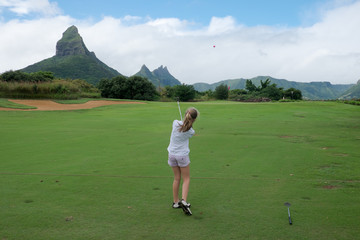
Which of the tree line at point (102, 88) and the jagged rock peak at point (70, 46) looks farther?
the jagged rock peak at point (70, 46)

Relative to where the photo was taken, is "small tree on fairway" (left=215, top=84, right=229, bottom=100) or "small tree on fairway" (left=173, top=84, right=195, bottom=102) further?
"small tree on fairway" (left=215, top=84, right=229, bottom=100)

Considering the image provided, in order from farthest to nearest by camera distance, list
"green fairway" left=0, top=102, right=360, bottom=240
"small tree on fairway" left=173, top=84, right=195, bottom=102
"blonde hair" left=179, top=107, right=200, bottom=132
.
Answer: "small tree on fairway" left=173, top=84, right=195, bottom=102 < "blonde hair" left=179, top=107, right=200, bottom=132 < "green fairway" left=0, top=102, right=360, bottom=240

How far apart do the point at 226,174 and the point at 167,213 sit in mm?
2724

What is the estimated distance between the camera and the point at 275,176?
7082mm

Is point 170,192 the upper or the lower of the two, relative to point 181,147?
lower

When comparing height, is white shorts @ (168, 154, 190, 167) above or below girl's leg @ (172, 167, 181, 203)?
above

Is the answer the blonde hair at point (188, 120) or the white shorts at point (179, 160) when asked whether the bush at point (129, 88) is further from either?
the blonde hair at point (188, 120)

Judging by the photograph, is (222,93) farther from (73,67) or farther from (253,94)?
(73,67)

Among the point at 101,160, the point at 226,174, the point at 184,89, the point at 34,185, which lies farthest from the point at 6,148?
the point at 184,89

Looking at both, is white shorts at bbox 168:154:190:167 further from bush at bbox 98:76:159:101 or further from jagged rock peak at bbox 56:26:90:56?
jagged rock peak at bbox 56:26:90:56

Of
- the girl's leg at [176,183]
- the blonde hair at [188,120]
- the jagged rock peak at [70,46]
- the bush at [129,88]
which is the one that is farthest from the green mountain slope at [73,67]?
the blonde hair at [188,120]

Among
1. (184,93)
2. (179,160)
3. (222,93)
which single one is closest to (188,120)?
(179,160)

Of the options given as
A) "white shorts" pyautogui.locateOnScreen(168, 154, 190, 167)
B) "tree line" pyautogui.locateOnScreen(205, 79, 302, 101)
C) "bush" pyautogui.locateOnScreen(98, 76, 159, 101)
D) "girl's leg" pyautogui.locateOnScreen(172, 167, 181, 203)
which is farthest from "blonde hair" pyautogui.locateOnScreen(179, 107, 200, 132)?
"tree line" pyautogui.locateOnScreen(205, 79, 302, 101)

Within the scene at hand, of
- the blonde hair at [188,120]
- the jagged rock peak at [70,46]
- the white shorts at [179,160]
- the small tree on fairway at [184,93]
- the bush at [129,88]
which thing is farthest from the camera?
the jagged rock peak at [70,46]
